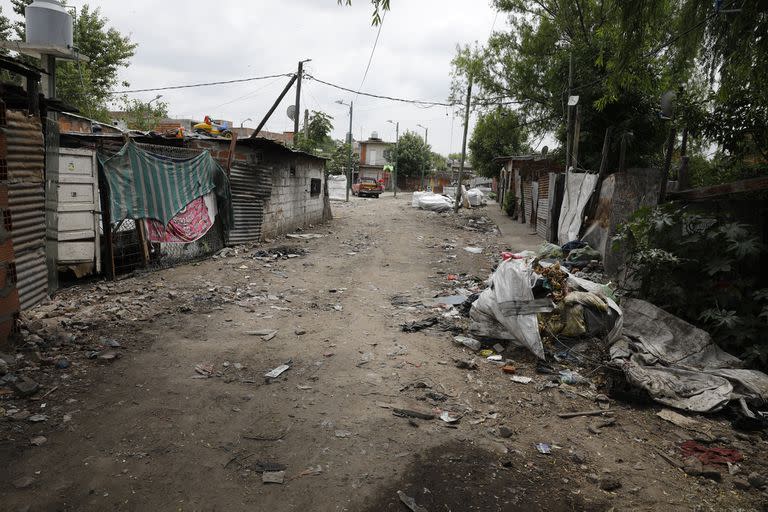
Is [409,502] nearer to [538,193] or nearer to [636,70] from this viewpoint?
[636,70]

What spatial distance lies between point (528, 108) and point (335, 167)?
24619mm

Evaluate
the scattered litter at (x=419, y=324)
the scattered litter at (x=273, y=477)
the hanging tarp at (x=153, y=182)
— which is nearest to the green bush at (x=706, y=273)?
the scattered litter at (x=419, y=324)

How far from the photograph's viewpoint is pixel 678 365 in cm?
425

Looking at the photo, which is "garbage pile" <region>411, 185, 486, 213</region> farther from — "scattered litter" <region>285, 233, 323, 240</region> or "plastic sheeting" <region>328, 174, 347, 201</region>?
"scattered litter" <region>285, 233, 323, 240</region>

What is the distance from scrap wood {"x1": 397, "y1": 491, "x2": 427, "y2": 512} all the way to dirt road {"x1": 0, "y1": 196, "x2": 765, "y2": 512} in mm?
33

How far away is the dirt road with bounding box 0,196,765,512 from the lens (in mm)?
2473

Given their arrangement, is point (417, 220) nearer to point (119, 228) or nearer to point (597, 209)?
point (597, 209)

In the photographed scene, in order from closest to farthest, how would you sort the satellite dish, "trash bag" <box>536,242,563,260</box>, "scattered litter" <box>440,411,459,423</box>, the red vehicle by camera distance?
"scattered litter" <box>440,411,459,423</box>, the satellite dish, "trash bag" <box>536,242,563,260</box>, the red vehicle

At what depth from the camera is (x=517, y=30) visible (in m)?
18.7

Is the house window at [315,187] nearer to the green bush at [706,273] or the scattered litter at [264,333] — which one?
the scattered litter at [264,333]

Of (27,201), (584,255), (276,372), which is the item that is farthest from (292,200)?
(276,372)

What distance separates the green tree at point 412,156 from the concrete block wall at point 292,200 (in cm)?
3314

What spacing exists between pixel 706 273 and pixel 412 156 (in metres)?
44.9

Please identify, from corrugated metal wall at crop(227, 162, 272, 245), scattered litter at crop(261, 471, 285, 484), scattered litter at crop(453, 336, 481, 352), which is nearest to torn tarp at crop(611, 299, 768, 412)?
scattered litter at crop(453, 336, 481, 352)
